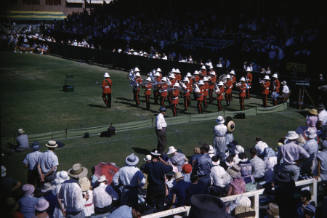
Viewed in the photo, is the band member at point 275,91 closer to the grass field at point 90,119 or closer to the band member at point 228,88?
the grass field at point 90,119

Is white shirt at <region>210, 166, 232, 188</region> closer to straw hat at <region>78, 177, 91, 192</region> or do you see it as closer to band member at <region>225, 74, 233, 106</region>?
straw hat at <region>78, 177, 91, 192</region>

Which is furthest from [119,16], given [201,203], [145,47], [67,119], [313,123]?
[201,203]

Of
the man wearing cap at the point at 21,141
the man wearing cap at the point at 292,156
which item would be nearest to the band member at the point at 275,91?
the man wearing cap at the point at 292,156

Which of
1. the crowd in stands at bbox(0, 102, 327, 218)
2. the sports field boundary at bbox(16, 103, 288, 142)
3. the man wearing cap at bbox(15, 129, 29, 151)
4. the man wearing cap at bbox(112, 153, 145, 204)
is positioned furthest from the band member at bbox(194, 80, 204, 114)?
the man wearing cap at bbox(112, 153, 145, 204)

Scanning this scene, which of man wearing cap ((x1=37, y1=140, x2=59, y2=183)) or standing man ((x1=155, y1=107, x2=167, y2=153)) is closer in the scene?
man wearing cap ((x1=37, y1=140, x2=59, y2=183))

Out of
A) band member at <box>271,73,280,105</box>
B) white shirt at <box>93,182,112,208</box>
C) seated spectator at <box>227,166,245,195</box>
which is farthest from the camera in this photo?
band member at <box>271,73,280,105</box>

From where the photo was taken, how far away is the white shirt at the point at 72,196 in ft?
27.3

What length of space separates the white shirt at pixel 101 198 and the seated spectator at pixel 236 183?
117 inches

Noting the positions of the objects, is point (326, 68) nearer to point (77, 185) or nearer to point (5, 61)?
point (77, 185)

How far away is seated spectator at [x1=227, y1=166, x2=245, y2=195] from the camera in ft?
30.4


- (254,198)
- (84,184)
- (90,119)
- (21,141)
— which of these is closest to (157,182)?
(84,184)

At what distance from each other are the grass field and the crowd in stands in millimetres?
3895

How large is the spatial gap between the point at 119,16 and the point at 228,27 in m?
21.4

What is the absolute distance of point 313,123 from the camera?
15.1 m
